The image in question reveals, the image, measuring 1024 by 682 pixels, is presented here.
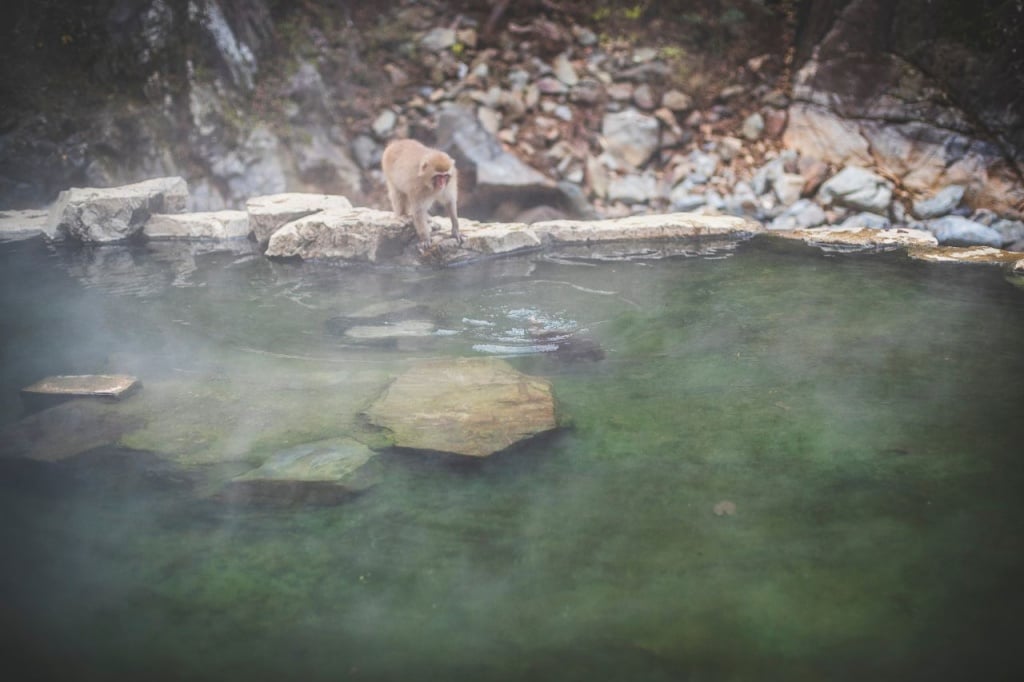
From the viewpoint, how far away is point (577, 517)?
2.43 metres

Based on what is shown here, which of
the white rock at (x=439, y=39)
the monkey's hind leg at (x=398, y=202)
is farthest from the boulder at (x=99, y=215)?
the white rock at (x=439, y=39)

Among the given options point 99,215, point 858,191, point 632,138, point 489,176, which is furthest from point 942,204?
point 99,215

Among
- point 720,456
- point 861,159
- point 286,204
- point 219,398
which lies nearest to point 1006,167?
point 861,159

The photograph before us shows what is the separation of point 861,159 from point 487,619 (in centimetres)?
777

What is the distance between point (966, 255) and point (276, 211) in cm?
547

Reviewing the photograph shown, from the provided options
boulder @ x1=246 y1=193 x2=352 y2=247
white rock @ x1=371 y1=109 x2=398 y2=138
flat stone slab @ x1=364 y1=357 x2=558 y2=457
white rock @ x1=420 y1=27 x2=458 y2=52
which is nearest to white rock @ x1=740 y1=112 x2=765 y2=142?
white rock @ x1=420 y1=27 x2=458 y2=52

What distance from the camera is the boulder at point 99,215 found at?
6.22 meters

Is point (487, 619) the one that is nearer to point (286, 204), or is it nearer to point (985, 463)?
point (985, 463)

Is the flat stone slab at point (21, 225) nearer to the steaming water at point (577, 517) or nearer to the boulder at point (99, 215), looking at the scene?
the boulder at point (99, 215)

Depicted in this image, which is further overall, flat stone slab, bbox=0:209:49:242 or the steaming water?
flat stone slab, bbox=0:209:49:242

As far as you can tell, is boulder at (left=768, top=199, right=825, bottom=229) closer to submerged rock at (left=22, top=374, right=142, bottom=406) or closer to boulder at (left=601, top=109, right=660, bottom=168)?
boulder at (left=601, top=109, right=660, bottom=168)

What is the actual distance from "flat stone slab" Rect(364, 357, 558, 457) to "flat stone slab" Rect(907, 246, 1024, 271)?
12.0 feet

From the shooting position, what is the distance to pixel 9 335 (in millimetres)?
4262

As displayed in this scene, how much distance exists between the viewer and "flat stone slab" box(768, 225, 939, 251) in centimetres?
574
